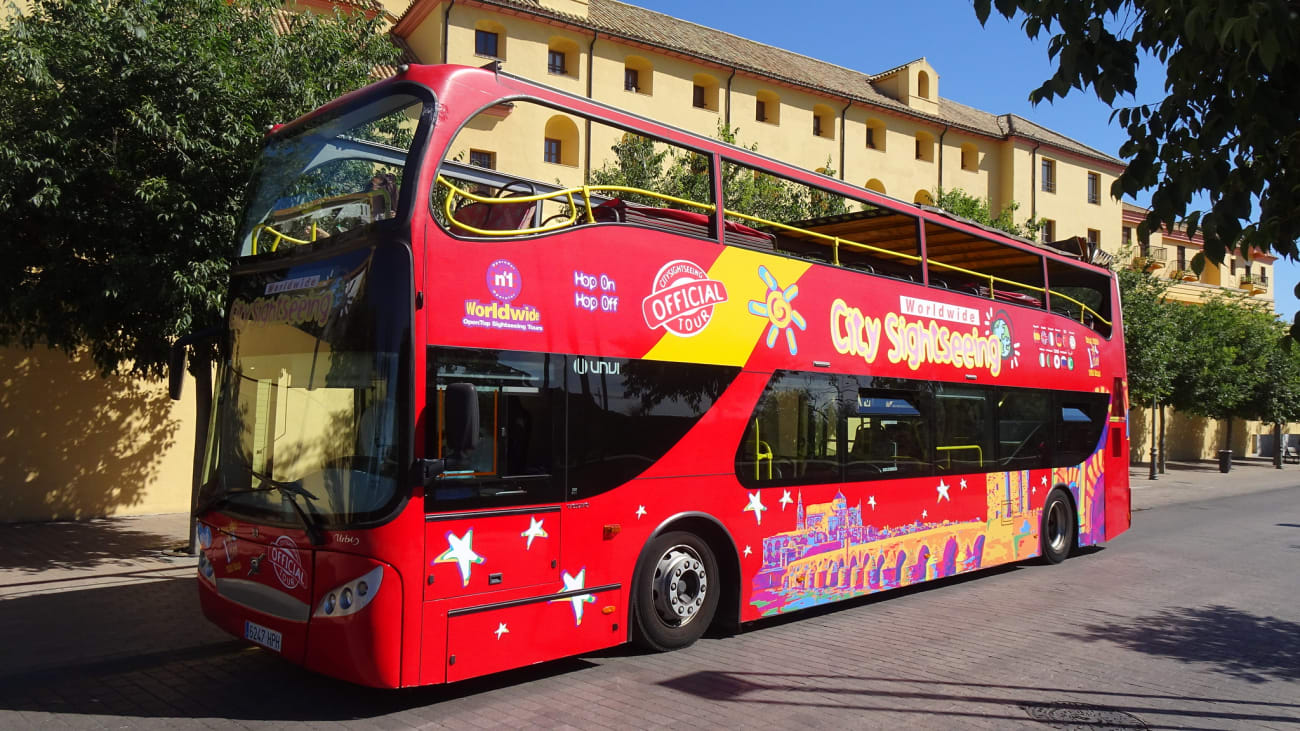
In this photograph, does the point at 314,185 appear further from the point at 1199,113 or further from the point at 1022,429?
the point at 1022,429

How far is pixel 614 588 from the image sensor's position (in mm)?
6543

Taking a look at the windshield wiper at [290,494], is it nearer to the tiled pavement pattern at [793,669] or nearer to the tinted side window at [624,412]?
the tiled pavement pattern at [793,669]

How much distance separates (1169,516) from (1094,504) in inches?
301

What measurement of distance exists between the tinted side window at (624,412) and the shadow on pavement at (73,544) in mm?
7613

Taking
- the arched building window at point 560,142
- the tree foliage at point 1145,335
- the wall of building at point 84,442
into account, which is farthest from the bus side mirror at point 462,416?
the tree foliage at point 1145,335

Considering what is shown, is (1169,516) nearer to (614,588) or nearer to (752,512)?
(752,512)

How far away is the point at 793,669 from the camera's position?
6.77 m

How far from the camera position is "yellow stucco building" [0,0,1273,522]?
1412cm

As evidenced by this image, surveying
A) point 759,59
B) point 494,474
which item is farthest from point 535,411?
point 759,59

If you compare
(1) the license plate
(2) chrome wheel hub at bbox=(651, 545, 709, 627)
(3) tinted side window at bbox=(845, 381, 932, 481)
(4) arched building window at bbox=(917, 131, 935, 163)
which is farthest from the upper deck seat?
(4) arched building window at bbox=(917, 131, 935, 163)

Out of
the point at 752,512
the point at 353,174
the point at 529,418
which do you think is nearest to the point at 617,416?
the point at 529,418

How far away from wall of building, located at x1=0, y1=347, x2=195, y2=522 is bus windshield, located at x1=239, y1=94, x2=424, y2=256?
29.5 ft

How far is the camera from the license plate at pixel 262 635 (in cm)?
577

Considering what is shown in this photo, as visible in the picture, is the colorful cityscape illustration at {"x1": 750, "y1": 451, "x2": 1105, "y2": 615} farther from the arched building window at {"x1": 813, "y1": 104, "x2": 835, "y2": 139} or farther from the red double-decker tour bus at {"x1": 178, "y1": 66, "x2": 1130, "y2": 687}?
the arched building window at {"x1": 813, "y1": 104, "x2": 835, "y2": 139}
